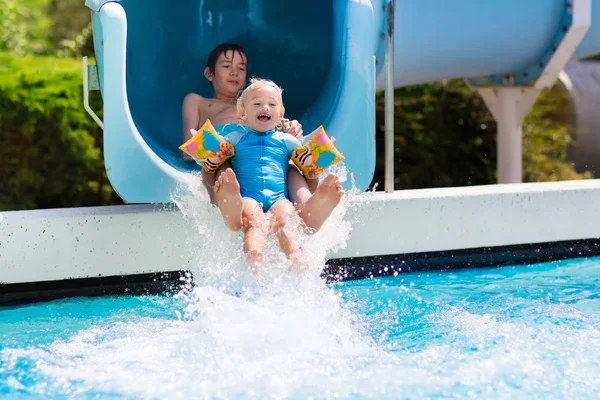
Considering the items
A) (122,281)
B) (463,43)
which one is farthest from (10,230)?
(463,43)

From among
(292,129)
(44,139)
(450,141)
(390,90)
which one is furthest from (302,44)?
(450,141)

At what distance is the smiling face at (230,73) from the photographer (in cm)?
400

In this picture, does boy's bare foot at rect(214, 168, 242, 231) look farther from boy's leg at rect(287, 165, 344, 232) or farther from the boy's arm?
the boy's arm

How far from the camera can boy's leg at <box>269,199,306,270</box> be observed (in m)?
2.95

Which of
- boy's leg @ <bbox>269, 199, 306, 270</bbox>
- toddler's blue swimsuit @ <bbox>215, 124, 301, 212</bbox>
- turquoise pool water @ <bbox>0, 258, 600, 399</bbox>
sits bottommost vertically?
turquoise pool water @ <bbox>0, 258, 600, 399</bbox>

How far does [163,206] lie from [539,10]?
2535 millimetres

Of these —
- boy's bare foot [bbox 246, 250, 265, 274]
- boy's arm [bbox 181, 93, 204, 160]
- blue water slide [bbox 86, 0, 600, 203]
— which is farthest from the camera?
blue water slide [bbox 86, 0, 600, 203]

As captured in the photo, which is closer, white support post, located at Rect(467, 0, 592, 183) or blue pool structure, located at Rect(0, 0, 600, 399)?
blue pool structure, located at Rect(0, 0, 600, 399)

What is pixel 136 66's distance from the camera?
171 inches

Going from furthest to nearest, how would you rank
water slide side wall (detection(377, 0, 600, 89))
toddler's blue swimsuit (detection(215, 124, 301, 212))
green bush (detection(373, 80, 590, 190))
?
green bush (detection(373, 80, 590, 190)) → water slide side wall (detection(377, 0, 600, 89)) → toddler's blue swimsuit (detection(215, 124, 301, 212))

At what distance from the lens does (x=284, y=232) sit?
9.81 feet

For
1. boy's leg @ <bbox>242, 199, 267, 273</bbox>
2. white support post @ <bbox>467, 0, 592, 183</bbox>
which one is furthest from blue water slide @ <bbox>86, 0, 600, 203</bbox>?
boy's leg @ <bbox>242, 199, 267, 273</bbox>

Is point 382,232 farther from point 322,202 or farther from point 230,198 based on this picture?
point 230,198

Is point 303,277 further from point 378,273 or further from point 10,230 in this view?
point 10,230
